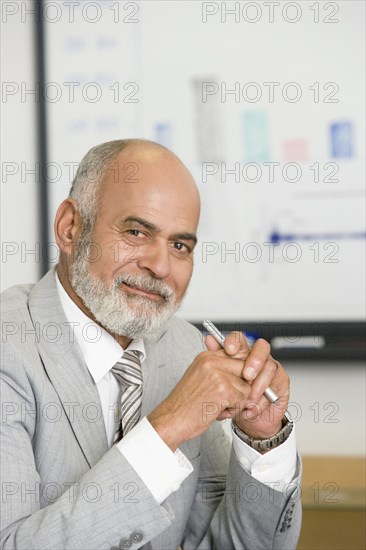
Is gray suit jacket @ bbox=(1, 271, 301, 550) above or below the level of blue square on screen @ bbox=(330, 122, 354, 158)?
below

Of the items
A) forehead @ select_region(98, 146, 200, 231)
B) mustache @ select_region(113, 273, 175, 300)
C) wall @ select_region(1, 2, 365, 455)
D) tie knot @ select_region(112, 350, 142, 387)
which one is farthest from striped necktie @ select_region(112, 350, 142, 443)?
wall @ select_region(1, 2, 365, 455)

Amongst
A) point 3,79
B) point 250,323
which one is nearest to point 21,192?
point 3,79

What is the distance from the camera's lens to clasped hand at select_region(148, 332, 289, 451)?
1164 mm

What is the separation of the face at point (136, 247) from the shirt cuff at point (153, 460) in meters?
0.28

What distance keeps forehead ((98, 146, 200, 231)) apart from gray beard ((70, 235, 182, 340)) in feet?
0.31

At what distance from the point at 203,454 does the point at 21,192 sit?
927 mm

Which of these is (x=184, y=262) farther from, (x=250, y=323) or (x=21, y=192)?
(x=21, y=192)

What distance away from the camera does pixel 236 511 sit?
138 centimetres

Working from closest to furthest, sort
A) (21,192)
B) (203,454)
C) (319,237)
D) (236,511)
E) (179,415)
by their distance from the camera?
(179,415)
(236,511)
(203,454)
(319,237)
(21,192)

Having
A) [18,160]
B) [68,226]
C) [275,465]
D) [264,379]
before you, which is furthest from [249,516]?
[18,160]

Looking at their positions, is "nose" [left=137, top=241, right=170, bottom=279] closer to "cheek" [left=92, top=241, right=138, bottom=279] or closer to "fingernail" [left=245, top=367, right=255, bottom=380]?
"cheek" [left=92, top=241, right=138, bottom=279]

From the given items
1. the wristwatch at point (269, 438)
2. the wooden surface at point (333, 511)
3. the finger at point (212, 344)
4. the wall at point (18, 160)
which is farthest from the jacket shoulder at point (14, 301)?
the wooden surface at point (333, 511)

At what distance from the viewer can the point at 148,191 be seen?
140 centimetres

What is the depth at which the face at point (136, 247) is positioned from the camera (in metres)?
1.37
